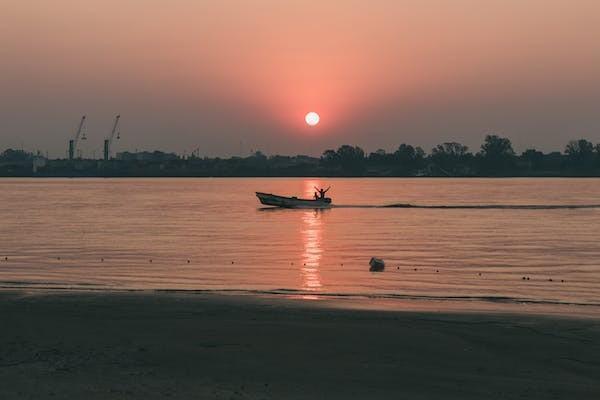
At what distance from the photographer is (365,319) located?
67.7 ft

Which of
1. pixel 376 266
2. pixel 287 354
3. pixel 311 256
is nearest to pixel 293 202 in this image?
pixel 311 256

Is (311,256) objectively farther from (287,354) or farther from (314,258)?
(287,354)

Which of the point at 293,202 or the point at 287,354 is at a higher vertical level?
the point at 287,354

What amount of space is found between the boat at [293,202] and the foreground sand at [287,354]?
102663mm

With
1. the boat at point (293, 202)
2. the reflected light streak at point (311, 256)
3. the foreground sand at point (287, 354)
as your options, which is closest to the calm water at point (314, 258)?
the reflected light streak at point (311, 256)

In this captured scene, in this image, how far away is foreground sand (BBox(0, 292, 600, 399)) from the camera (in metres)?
13.6

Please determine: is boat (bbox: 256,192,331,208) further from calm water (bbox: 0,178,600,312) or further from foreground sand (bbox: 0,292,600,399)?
foreground sand (bbox: 0,292,600,399)

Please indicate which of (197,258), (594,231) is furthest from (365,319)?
(594,231)

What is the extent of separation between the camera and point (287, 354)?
16.2 meters

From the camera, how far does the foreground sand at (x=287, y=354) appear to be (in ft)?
44.5

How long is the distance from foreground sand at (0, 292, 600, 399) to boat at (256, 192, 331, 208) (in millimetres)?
102663

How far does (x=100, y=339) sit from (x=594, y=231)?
65.1 meters

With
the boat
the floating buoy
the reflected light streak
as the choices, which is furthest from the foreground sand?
the boat

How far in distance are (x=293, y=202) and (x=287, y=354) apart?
372ft
